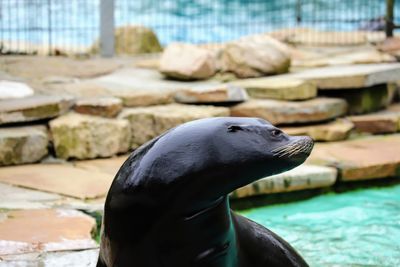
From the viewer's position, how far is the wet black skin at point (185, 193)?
2773 millimetres

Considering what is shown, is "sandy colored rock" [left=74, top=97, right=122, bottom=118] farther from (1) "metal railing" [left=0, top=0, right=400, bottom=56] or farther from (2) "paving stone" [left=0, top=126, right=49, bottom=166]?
(1) "metal railing" [left=0, top=0, right=400, bottom=56]

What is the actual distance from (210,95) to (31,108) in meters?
1.59

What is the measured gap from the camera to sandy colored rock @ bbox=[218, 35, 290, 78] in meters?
8.10

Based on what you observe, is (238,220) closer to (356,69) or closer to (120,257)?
(120,257)

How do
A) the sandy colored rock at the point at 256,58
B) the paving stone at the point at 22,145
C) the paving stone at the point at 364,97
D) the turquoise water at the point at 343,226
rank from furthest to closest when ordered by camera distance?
the sandy colored rock at the point at 256,58
the paving stone at the point at 364,97
the paving stone at the point at 22,145
the turquoise water at the point at 343,226

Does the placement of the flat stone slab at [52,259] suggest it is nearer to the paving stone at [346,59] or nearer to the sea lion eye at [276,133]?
the sea lion eye at [276,133]

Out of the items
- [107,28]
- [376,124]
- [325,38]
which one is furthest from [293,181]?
[325,38]

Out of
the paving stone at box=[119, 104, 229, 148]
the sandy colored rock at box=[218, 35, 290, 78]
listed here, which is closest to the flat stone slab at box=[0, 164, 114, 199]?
the paving stone at box=[119, 104, 229, 148]

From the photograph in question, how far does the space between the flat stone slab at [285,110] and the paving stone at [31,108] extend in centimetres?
152

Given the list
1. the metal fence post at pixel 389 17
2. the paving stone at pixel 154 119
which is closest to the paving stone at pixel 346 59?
the metal fence post at pixel 389 17

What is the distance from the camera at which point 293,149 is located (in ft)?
9.51

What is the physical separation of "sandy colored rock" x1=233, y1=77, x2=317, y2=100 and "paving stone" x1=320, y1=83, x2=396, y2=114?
334mm

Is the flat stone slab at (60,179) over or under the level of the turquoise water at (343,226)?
over

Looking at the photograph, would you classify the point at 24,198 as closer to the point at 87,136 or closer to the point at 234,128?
the point at 87,136
